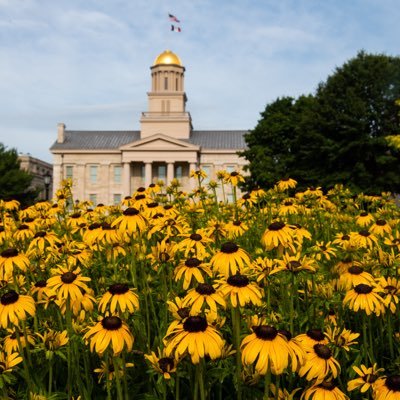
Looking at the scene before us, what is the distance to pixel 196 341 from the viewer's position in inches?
81.1

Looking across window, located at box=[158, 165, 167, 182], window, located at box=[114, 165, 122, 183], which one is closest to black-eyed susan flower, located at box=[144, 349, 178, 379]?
window, located at box=[114, 165, 122, 183]

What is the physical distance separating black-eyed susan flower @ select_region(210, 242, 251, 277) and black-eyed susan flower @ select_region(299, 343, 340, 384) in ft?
2.58

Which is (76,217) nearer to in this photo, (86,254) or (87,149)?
(86,254)

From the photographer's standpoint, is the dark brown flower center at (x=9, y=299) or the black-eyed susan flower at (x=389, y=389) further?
the dark brown flower center at (x=9, y=299)

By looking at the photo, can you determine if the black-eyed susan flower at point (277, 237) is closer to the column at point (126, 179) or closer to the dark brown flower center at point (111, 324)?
the dark brown flower center at point (111, 324)

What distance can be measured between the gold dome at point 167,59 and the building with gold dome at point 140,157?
10298 millimetres

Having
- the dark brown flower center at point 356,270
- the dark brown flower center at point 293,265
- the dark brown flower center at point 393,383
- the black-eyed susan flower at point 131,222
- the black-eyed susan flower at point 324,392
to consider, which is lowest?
the black-eyed susan flower at point 324,392

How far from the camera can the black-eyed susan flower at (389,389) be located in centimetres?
199

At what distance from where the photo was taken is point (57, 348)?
2.96 meters

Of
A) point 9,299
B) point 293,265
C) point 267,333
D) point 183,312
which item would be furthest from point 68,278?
point 293,265

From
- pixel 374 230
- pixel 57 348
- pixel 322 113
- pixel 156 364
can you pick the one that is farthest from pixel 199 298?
pixel 322 113

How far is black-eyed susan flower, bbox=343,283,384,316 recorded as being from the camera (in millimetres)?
2822

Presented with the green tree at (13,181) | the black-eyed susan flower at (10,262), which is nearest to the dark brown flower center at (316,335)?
the black-eyed susan flower at (10,262)

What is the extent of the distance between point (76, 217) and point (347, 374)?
4517 millimetres
